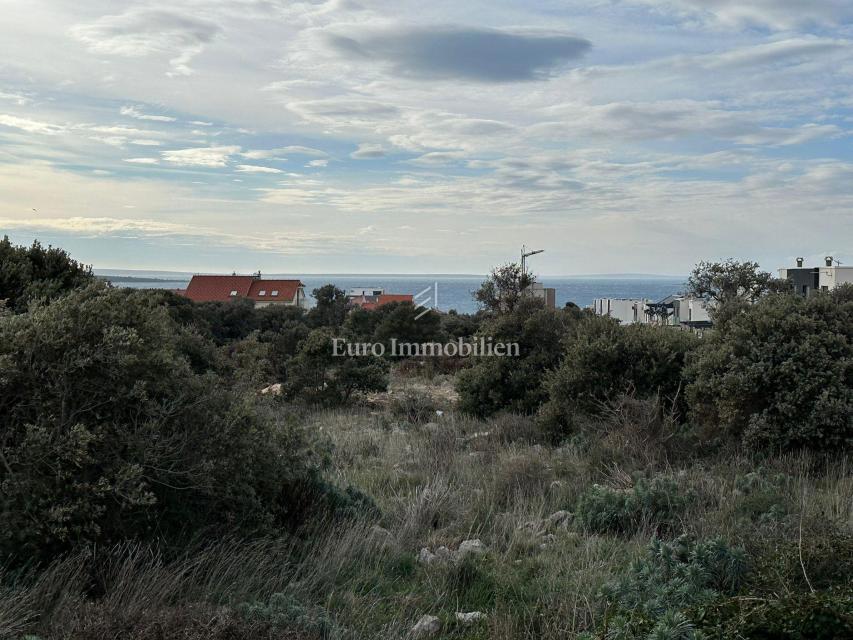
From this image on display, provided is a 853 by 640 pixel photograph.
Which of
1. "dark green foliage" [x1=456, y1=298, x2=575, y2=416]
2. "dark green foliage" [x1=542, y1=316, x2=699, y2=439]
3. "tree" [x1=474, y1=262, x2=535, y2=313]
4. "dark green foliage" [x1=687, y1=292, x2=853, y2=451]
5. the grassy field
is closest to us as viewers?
the grassy field

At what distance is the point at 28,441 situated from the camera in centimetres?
398

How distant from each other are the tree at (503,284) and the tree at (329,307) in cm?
958

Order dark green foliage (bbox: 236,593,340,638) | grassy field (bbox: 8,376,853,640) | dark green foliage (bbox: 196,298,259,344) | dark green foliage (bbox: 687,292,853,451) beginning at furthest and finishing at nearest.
Result: dark green foliage (bbox: 196,298,259,344) → dark green foliage (bbox: 687,292,853,451) → grassy field (bbox: 8,376,853,640) → dark green foliage (bbox: 236,593,340,638)

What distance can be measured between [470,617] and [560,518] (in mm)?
2167

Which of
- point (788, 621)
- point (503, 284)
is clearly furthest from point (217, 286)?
point (788, 621)

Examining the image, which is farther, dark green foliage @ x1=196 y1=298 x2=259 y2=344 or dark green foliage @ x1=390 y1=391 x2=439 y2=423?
dark green foliage @ x1=196 y1=298 x2=259 y2=344

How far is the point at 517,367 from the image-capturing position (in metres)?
12.0

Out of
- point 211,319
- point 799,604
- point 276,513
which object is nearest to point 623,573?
point 799,604

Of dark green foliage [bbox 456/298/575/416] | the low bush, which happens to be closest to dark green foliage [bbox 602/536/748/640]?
dark green foliage [bbox 456/298/575/416]

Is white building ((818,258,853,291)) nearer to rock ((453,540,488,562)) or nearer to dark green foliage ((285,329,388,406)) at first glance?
dark green foliage ((285,329,388,406))

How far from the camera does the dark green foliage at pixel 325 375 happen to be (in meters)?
14.1

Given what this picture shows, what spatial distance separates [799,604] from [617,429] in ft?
17.3

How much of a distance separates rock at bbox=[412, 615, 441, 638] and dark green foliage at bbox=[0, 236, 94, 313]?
453 centimetres

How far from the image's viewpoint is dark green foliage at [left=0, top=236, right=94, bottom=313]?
Answer: 688cm
